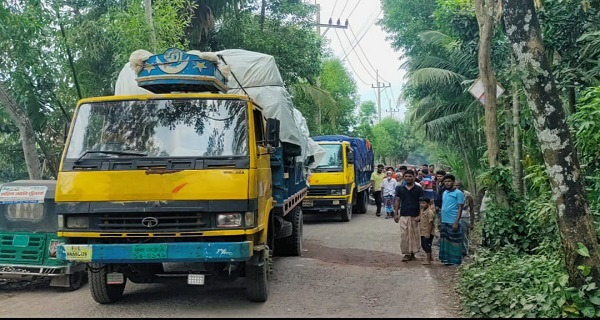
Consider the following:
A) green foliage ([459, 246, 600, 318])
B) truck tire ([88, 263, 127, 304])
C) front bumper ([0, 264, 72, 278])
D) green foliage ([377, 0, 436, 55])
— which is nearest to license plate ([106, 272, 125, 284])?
truck tire ([88, 263, 127, 304])

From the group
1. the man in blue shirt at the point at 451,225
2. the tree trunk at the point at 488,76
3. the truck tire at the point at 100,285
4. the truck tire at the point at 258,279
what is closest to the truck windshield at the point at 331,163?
the tree trunk at the point at 488,76

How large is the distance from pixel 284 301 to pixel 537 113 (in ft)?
11.3

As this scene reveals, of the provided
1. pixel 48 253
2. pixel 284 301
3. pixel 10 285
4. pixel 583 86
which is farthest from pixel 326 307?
pixel 583 86

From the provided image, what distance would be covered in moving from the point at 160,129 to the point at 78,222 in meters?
1.28

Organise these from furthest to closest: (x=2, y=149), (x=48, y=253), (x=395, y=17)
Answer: (x=395, y=17), (x=2, y=149), (x=48, y=253)

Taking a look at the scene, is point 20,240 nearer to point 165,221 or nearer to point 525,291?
point 165,221

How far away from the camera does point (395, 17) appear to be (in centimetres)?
2691

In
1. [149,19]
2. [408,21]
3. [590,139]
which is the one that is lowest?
[590,139]

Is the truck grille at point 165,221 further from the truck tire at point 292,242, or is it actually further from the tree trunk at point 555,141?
the truck tire at point 292,242

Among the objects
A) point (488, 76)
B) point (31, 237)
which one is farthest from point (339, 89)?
point (31, 237)

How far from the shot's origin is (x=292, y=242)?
9688mm

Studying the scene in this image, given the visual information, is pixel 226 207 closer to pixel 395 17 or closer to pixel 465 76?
pixel 465 76

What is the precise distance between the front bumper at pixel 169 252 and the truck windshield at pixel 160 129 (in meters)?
0.97

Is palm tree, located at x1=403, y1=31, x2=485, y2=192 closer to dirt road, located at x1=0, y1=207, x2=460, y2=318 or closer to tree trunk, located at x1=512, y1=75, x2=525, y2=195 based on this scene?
tree trunk, located at x1=512, y1=75, x2=525, y2=195
